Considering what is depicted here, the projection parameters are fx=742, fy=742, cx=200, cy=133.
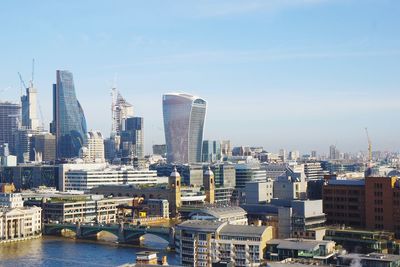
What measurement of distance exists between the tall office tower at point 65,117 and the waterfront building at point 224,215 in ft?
452

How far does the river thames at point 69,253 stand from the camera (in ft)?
183

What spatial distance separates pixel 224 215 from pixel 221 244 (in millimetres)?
9618

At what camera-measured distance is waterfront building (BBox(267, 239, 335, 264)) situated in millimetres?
47188

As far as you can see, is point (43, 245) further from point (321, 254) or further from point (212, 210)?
point (321, 254)

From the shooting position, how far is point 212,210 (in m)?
60.9

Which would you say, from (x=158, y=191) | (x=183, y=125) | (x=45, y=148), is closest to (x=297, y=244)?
(x=158, y=191)

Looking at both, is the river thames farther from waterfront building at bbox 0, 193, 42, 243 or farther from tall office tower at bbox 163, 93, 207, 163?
tall office tower at bbox 163, 93, 207, 163

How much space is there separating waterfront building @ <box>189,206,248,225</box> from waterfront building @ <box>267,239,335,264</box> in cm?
834

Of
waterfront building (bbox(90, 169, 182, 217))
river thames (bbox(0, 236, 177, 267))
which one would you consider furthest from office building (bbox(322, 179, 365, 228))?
waterfront building (bbox(90, 169, 182, 217))

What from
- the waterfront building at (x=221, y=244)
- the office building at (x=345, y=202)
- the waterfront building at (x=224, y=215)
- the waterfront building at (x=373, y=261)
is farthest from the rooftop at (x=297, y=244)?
the office building at (x=345, y=202)

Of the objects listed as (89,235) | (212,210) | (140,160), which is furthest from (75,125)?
(212,210)

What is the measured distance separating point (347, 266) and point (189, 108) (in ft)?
346

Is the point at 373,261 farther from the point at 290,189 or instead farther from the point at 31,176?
the point at 31,176

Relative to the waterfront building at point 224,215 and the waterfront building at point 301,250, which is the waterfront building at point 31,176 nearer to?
the waterfront building at point 224,215
